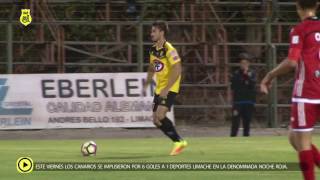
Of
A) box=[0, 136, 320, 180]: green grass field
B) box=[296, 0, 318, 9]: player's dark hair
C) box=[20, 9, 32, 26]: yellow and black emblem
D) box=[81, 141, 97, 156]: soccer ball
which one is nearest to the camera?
box=[296, 0, 318, 9]: player's dark hair

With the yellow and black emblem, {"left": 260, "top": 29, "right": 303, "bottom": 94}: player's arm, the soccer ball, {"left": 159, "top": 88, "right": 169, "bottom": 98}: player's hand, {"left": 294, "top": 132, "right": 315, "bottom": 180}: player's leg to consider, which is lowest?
the soccer ball

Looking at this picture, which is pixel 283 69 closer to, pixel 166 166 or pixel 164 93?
pixel 166 166

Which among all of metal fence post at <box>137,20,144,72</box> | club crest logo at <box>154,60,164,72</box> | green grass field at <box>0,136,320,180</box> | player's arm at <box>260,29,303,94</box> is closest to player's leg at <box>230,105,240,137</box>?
green grass field at <box>0,136,320,180</box>

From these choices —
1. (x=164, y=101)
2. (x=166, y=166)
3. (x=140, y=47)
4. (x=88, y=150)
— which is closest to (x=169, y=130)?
(x=164, y=101)

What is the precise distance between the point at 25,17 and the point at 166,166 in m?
14.3

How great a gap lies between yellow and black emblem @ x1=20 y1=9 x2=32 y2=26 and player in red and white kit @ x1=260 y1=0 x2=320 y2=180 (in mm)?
16683

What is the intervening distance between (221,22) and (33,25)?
252 inches

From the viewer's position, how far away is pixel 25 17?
2330 cm

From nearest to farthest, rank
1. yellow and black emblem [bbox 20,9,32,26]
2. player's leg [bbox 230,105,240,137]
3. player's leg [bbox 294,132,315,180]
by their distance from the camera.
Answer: player's leg [bbox 294,132,315,180] → player's leg [bbox 230,105,240,137] → yellow and black emblem [bbox 20,9,32,26]

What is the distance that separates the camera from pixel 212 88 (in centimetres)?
2339

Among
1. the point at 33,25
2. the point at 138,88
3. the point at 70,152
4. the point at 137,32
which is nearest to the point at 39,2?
the point at 33,25

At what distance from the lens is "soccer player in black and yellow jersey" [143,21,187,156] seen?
1224cm

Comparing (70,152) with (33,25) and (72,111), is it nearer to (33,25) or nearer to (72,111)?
(72,111)

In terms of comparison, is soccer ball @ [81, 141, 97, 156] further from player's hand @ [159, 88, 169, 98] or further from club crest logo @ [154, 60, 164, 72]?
club crest logo @ [154, 60, 164, 72]
